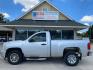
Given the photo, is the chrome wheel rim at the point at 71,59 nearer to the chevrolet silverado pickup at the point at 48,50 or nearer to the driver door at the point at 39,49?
the chevrolet silverado pickup at the point at 48,50

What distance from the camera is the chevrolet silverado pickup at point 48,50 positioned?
10398mm

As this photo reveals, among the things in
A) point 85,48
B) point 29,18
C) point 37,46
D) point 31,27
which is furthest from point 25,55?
point 29,18

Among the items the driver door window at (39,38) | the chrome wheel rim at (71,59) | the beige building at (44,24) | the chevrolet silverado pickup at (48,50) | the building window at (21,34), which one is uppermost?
the beige building at (44,24)

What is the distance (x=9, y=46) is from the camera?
10.5 metres

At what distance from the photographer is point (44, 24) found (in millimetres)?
22547

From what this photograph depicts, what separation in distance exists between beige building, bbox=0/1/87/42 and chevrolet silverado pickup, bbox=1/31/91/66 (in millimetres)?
11395

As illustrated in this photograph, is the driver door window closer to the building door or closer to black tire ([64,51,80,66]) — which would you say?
black tire ([64,51,80,66])

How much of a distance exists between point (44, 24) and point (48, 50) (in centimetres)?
1225

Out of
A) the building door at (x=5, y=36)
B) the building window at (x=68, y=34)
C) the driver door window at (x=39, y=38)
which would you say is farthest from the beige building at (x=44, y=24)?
the building door at (x=5, y=36)

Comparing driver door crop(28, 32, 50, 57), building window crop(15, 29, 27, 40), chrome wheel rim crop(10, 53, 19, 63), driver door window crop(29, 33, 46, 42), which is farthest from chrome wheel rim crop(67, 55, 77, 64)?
building window crop(15, 29, 27, 40)

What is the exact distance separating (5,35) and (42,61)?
27.4 metres

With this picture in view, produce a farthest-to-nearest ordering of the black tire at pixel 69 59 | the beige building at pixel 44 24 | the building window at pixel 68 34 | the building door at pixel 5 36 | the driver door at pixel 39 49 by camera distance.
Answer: the building door at pixel 5 36 < the building window at pixel 68 34 < the beige building at pixel 44 24 < the driver door at pixel 39 49 < the black tire at pixel 69 59

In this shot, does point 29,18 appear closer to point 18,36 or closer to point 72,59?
point 18,36

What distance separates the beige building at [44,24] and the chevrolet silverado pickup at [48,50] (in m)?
11.4
